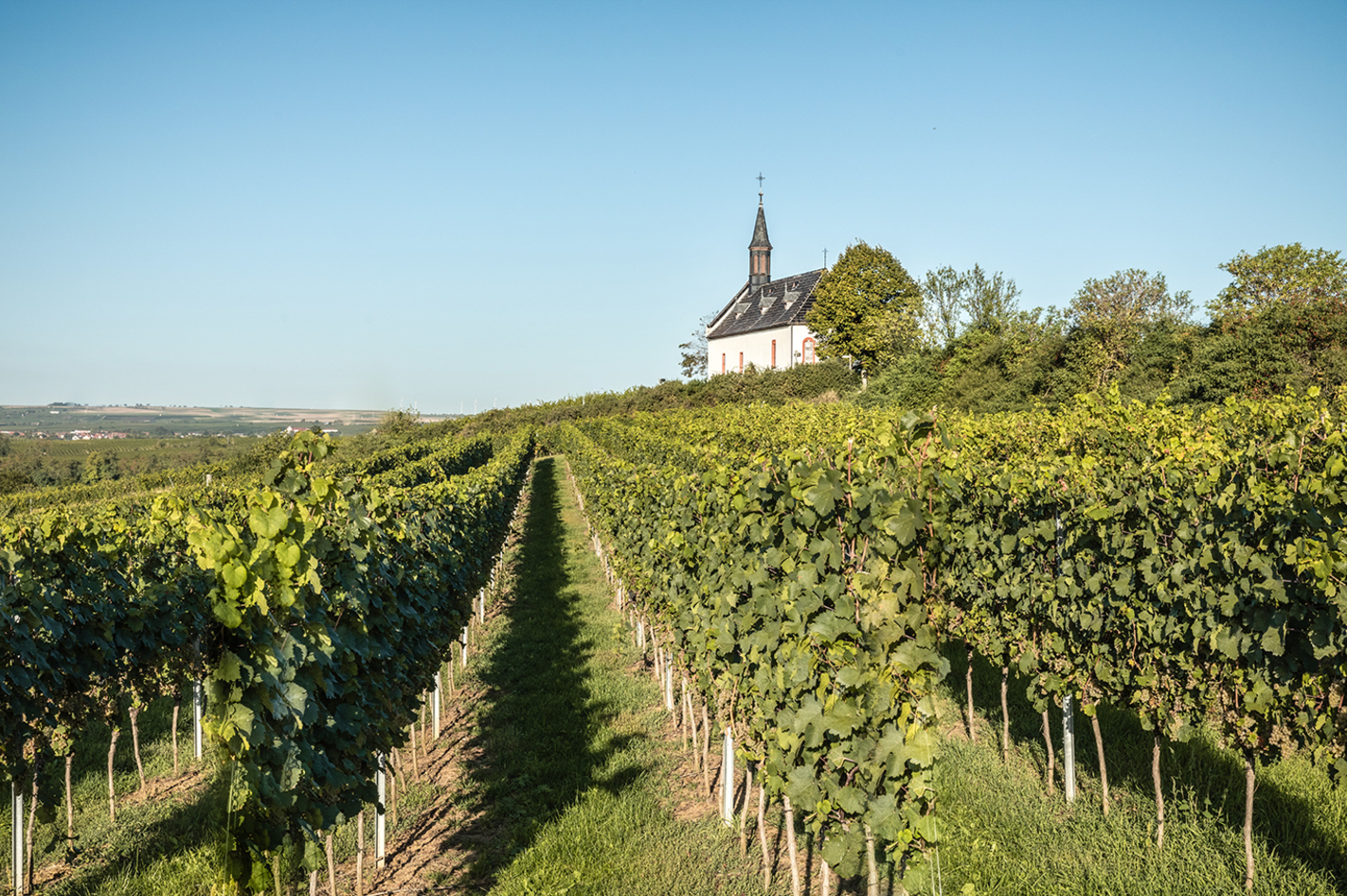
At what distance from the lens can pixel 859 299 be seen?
46.2 meters

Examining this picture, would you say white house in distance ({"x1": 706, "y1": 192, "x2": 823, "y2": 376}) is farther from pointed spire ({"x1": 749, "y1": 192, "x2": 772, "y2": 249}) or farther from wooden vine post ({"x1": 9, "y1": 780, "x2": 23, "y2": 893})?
wooden vine post ({"x1": 9, "y1": 780, "x2": 23, "y2": 893})

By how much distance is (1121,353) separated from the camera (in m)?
24.7

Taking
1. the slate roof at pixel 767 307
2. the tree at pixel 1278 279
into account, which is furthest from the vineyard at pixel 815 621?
the slate roof at pixel 767 307

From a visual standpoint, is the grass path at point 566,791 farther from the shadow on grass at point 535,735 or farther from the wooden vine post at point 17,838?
the wooden vine post at point 17,838

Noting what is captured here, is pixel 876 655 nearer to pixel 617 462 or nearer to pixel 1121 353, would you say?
pixel 617 462

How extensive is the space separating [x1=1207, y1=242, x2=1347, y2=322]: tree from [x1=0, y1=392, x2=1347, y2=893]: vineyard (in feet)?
112

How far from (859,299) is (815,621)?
44.9m

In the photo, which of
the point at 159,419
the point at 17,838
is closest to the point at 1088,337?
the point at 17,838

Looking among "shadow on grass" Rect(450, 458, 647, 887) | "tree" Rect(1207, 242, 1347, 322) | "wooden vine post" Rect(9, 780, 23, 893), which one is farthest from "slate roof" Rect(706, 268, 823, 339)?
"wooden vine post" Rect(9, 780, 23, 893)

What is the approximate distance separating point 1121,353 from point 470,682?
23393mm

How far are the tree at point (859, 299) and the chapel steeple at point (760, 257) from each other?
20.3 m

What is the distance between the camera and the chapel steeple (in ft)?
224

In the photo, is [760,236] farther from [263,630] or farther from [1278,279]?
[263,630]

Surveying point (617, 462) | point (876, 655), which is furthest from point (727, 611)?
point (617, 462)
